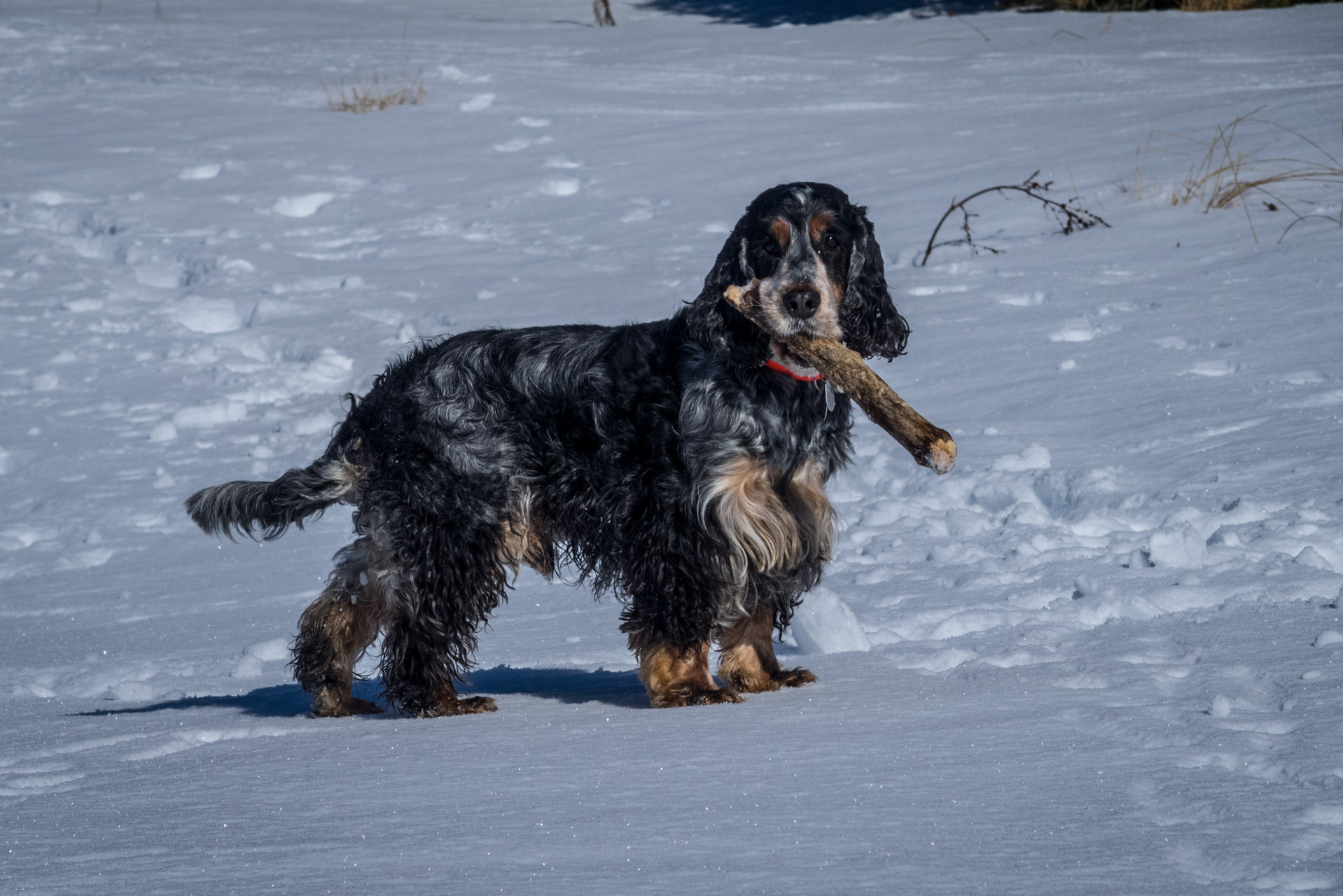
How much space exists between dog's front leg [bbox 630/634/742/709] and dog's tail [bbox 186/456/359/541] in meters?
1.09

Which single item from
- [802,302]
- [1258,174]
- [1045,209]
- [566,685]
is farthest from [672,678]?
[1258,174]

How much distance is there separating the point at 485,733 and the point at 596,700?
70 cm

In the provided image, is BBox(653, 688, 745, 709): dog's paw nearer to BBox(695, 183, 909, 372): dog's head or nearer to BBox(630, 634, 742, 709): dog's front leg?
BBox(630, 634, 742, 709): dog's front leg

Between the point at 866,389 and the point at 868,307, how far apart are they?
1.88 feet

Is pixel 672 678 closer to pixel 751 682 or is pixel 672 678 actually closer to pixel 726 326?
pixel 751 682

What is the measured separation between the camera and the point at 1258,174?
8.46 metres

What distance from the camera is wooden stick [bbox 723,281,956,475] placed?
3377 mm

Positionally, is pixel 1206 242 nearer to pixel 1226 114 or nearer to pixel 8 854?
pixel 1226 114

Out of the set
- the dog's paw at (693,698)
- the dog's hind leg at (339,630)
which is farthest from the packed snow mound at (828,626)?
the dog's hind leg at (339,630)

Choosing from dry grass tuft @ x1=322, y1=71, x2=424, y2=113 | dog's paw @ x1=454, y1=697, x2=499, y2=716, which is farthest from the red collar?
dry grass tuft @ x1=322, y1=71, x2=424, y2=113

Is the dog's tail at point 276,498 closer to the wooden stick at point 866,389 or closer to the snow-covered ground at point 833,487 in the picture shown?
the snow-covered ground at point 833,487

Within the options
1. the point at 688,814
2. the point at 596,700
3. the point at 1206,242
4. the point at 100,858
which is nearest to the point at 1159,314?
the point at 1206,242

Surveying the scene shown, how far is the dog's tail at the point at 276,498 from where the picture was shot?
423 centimetres

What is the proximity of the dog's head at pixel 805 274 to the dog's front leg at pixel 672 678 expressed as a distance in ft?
3.04
